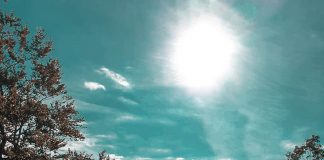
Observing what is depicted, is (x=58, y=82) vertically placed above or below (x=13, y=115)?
above

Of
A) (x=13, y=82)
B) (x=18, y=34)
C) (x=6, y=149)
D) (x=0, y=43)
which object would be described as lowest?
(x=6, y=149)

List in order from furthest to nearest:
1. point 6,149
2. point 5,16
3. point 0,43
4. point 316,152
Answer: point 316,152
point 5,16
point 0,43
point 6,149

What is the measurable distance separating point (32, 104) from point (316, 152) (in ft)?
122

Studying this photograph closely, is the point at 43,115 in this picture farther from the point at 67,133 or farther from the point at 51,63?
the point at 51,63

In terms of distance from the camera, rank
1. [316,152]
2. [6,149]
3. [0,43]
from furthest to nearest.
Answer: [316,152] → [0,43] → [6,149]

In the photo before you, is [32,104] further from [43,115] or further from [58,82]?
[58,82]

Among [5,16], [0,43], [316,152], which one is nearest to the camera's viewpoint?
[0,43]

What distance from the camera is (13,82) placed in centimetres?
3822

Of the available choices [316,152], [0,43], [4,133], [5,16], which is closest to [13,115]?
[4,133]

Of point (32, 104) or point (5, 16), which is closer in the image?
point (32, 104)

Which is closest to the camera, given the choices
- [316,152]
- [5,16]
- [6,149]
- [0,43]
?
[6,149]

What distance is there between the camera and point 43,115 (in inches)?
1475

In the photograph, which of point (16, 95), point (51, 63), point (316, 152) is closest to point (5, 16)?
point (51, 63)

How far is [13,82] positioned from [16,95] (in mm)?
2754
